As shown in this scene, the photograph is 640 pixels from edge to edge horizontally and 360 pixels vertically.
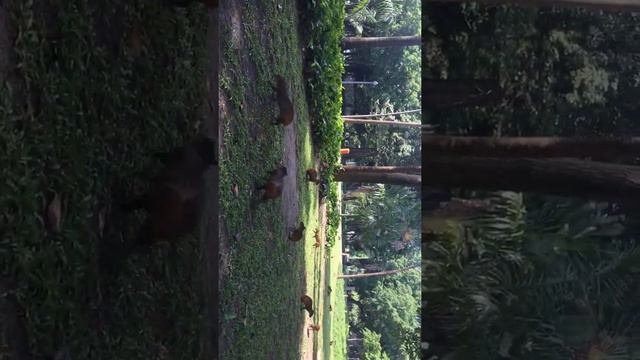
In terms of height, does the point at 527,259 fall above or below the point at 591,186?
below

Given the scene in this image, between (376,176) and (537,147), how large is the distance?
9192 millimetres

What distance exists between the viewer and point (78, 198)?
8.22 ft

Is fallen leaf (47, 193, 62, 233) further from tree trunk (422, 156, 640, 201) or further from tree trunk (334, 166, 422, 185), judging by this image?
tree trunk (334, 166, 422, 185)

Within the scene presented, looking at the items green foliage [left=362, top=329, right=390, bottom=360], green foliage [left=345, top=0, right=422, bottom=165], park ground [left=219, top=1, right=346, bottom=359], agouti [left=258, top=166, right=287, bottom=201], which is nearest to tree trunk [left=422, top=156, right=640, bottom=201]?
park ground [left=219, top=1, right=346, bottom=359]

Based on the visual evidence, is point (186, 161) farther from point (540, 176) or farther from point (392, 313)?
point (392, 313)

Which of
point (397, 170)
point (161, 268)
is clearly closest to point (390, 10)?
point (397, 170)

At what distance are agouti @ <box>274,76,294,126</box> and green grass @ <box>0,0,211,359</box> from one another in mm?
2772

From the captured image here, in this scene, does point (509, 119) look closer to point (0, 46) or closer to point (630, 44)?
point (630, 44)

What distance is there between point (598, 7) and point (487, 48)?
391 millimetres

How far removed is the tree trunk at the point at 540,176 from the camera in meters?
2.31

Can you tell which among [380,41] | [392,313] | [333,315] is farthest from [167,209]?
[392,313]

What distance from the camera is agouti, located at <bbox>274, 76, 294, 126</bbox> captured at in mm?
6172

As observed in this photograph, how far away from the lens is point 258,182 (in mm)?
5789

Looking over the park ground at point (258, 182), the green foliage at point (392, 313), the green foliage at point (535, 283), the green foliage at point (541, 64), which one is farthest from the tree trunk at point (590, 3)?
the green foliage at point (392, 313)
